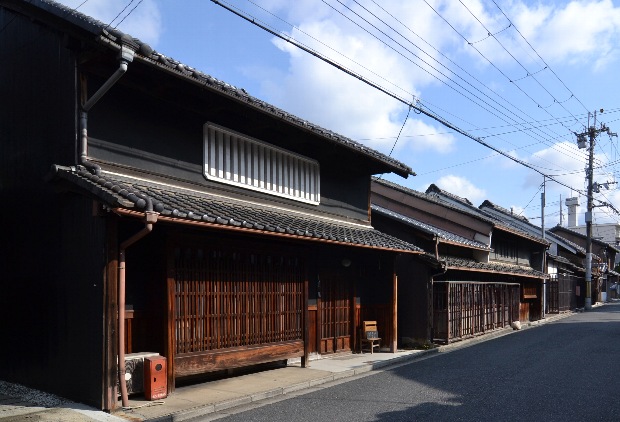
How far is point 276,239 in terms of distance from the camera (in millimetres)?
11836

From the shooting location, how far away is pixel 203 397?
923 cm

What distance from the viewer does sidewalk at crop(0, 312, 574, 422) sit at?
789cm

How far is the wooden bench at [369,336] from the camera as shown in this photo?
15547 mm

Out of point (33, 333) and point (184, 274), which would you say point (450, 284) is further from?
point (33, 333)

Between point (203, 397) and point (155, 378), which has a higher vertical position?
point (155, 378)

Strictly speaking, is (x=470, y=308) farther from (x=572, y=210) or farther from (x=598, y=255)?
(x=572, y=210)

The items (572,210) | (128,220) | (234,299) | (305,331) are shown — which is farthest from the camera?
(572,210)

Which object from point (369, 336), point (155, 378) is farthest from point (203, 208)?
point (369, 336)

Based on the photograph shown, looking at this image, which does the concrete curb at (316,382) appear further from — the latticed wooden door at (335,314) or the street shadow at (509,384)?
the latticed wooden door at (335,314)

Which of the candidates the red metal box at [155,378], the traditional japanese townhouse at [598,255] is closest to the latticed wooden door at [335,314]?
the red metal box at [155,378]

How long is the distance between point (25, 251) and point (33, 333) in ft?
4.64

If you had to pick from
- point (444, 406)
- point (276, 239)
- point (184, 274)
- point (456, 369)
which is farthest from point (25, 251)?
point (456, 369)

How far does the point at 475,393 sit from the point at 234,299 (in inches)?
183

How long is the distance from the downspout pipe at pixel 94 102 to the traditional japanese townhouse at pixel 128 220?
0.06ft
